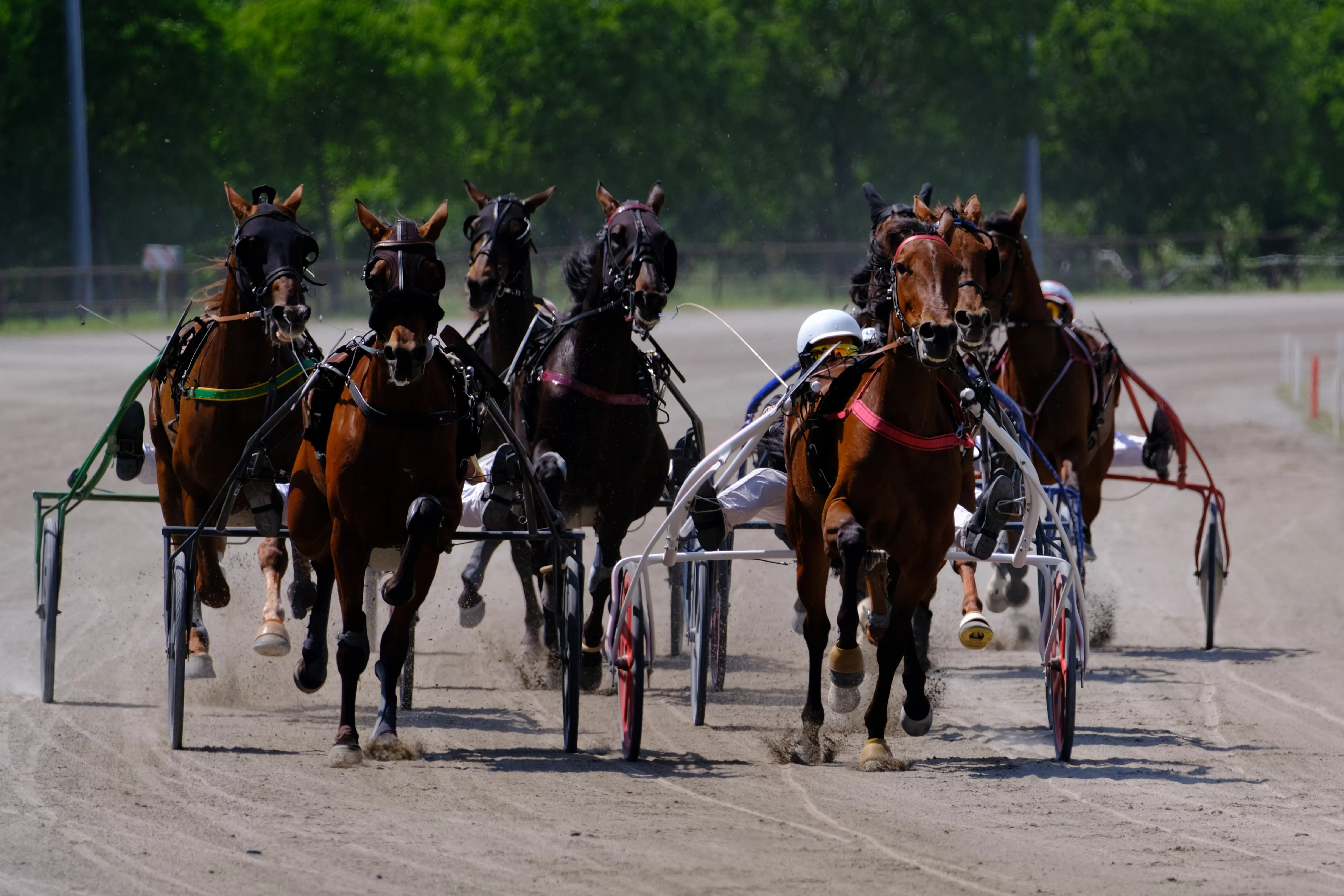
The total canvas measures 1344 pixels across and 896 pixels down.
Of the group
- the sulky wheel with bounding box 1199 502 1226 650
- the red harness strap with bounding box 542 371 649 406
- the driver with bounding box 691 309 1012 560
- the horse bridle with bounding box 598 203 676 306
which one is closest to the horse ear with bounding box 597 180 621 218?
the horse bridle with bounding box 598 203 676 306

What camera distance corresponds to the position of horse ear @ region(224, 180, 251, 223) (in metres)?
7.54

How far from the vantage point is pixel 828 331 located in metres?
7.57

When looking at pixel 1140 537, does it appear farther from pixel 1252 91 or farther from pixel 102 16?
pixel 1252 91

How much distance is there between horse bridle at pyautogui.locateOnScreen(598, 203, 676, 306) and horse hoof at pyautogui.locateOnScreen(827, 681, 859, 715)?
1.79m

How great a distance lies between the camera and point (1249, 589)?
11.9m

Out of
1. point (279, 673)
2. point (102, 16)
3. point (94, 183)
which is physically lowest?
point (279, 673)

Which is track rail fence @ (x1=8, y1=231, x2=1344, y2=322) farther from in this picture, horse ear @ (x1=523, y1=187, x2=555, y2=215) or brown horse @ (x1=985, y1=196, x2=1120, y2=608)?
horse ear @ (x1=523, y1=187, x2=555, y2=215)

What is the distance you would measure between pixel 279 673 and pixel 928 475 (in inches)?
160

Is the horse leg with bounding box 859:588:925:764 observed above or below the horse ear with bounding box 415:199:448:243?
below

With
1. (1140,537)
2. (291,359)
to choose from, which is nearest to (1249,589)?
(1140,537)

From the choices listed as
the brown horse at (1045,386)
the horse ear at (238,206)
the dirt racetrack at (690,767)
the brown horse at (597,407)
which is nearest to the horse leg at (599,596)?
the brown horse at (597,407)

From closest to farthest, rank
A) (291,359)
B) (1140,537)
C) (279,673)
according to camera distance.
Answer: (291,359) → (279,673) → (1140,537)

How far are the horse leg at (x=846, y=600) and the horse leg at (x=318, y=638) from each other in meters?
1.85

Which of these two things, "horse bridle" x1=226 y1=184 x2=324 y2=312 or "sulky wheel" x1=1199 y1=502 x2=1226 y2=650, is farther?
"sulky wheel" x1=1199 y1=502 x2=1226 y2=650
